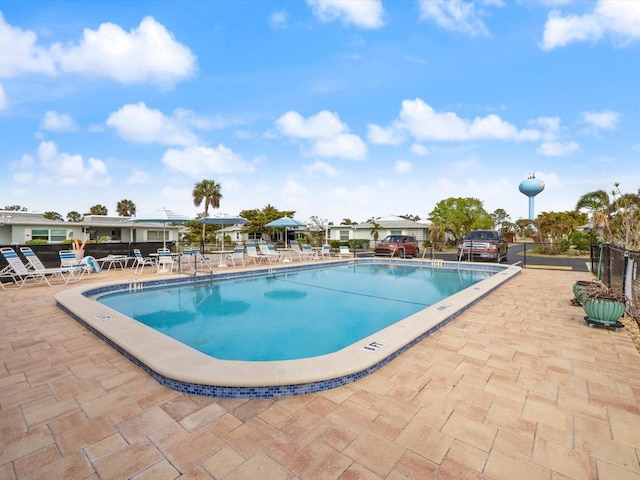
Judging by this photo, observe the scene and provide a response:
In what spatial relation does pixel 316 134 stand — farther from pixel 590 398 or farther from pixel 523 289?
pixel 590 398

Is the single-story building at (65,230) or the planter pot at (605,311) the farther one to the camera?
the single-story building at (65,230)

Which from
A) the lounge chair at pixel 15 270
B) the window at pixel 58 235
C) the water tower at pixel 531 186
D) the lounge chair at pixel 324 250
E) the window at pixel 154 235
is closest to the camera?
the lounge chair at pixel 15 270

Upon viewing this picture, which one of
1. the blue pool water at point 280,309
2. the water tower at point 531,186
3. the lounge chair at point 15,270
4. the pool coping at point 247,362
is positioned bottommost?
the blue pool water at point 280,309

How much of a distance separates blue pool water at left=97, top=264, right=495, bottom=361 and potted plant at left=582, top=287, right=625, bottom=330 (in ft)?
9.98

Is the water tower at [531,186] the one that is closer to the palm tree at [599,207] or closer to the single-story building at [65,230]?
the palm tree at [599,207]

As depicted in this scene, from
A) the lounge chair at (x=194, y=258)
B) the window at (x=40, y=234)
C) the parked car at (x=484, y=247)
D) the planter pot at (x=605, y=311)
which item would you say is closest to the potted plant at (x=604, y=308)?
the planter pot at (x=605, y=311)

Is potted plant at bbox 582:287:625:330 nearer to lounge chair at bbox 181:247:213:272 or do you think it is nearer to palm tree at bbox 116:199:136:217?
lounge chair at bbox 181:247:213:272

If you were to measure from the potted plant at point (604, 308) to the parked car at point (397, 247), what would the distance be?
1222cm

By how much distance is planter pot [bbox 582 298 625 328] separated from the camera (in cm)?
461

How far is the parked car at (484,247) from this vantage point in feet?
49.1

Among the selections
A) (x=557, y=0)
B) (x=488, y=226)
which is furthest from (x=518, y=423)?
(x=488, y=226)

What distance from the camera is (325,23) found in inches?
520

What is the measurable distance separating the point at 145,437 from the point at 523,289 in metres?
8.82

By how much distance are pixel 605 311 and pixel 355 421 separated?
454cm
